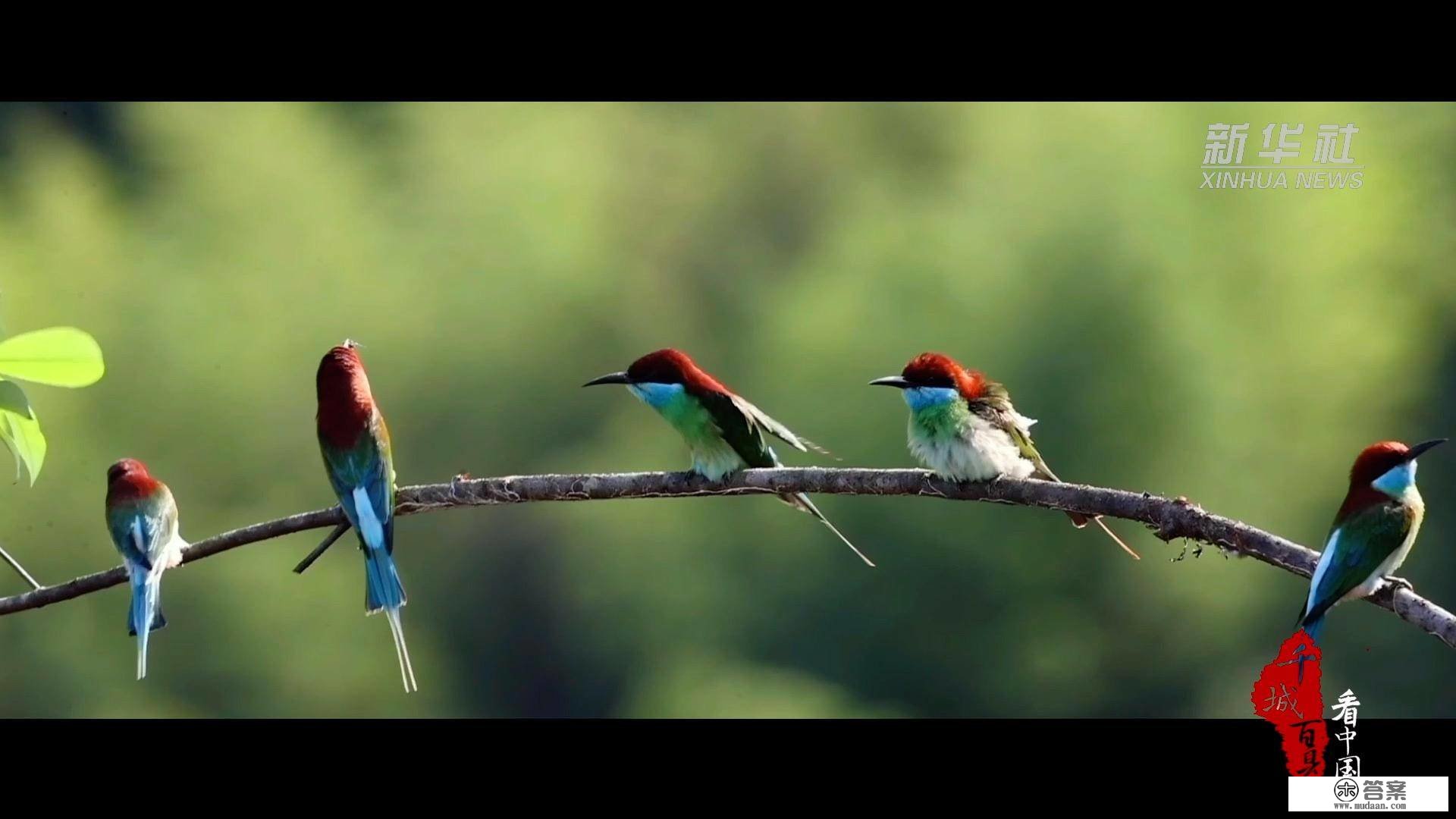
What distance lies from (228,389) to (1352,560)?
10.7 meters

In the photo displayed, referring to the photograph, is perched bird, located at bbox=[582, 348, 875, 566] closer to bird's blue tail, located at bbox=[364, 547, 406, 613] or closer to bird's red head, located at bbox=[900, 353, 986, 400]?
bird's red head, located at bbox=[900, 353, 986, 400]

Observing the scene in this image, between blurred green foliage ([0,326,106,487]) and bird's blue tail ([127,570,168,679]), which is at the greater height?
blurred green foliage ([0,326,106,487])

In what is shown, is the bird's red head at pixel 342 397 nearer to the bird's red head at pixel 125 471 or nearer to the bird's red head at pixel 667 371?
the bird's red head at pixel 125 471

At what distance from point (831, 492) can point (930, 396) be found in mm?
455

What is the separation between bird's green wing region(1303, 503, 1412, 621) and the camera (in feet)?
8.19

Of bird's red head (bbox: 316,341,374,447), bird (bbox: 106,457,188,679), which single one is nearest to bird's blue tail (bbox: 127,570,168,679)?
bird (bbox: 106,457,188,679)

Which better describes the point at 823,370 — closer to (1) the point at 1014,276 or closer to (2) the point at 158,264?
(1) the point at 1014,276

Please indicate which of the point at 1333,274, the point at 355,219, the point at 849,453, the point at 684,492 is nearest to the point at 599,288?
the point at 355,219

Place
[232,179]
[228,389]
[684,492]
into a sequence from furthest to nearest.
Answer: [232,179]
[228,389]
[684,492]

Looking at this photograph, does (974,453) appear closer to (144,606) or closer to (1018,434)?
(1018,434)

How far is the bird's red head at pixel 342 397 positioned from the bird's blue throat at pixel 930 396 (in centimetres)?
108

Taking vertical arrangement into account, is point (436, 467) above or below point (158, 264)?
below

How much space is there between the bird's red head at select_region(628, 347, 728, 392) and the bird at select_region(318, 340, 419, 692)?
56cm

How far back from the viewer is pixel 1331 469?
11391 millimetres
